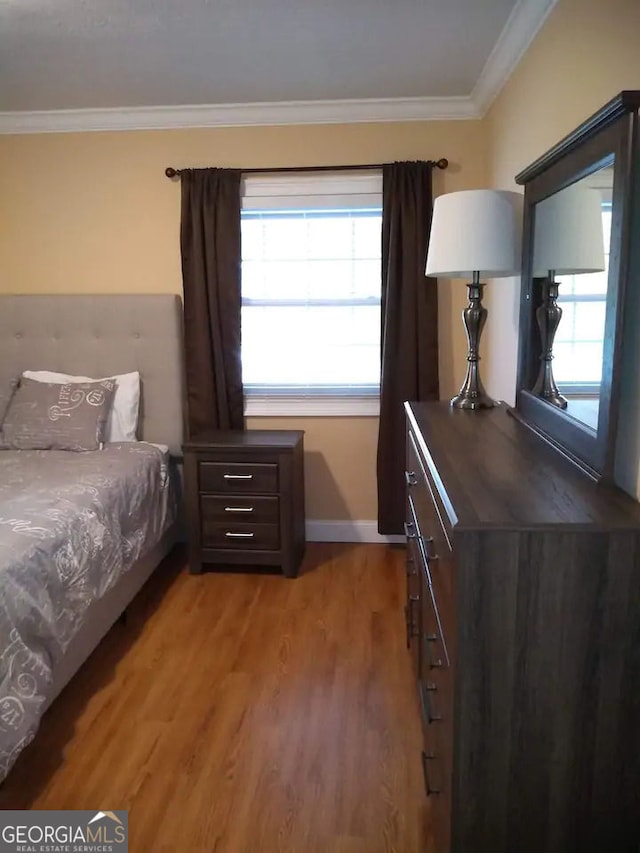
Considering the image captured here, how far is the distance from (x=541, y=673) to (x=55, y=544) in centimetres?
157

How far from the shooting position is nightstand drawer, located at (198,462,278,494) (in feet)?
10.1

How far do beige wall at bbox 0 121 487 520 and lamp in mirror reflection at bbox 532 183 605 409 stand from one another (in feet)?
4.67

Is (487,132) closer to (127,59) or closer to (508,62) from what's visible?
(508,62)

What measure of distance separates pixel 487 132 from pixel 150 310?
201 cm

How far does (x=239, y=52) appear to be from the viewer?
250 cm

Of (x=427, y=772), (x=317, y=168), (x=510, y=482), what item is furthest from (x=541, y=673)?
(x=317, y=168)

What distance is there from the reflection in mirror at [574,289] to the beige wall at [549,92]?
265 mm

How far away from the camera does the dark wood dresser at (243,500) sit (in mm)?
3061

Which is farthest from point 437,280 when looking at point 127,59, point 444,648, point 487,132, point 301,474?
point 444,648

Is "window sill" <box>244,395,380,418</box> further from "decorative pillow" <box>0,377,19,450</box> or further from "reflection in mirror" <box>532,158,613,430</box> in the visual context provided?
"reflection in mirror" <box>532,158,613,430</box>

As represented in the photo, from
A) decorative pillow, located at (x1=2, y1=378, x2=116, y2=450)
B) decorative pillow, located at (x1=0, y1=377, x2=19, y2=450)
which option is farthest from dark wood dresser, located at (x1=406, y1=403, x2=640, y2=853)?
decorative pillow, located at (x1=0, y1=377, x2=19, y2=450)

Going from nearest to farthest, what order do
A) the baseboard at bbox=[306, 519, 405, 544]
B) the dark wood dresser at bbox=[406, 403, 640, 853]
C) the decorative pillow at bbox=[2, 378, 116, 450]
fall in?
the dark wood dresser at bbox=[406, 403, 640, 853] < the decorative pillow at bbox=[2, 378, 116, 450] < the baseboard at bbox=[306, 519, 405, 544]

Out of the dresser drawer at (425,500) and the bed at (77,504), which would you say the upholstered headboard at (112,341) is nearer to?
the bed at (77,504)
